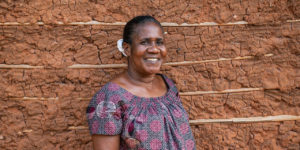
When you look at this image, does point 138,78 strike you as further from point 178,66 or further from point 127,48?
point 178,66

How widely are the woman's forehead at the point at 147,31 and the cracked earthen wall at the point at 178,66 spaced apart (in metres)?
0.57

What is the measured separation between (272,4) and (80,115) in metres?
1.89

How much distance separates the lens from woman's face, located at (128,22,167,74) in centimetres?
197

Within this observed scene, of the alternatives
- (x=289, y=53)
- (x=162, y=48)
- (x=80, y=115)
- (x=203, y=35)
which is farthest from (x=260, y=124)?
(x=80, y=115)

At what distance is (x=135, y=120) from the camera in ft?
6.16

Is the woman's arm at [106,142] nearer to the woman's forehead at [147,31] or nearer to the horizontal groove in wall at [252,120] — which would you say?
the woman's forehead at [147,31]

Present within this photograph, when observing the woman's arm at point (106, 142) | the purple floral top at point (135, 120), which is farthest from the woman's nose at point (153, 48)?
the woman's arm at point (106, 142)

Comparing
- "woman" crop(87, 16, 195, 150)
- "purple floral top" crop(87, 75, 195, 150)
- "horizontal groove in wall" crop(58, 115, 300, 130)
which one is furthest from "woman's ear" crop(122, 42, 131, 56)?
"horizontal groove in wall" crop(58, 115, 300, 130)

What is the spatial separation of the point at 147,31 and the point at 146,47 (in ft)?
0.35

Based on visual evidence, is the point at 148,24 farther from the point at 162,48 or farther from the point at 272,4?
the point at 272,4

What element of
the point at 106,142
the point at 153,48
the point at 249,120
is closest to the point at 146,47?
the point at 153,48

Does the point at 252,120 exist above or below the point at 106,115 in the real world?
below

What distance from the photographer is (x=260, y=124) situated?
263 centimetres

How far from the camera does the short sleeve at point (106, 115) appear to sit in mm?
1815
